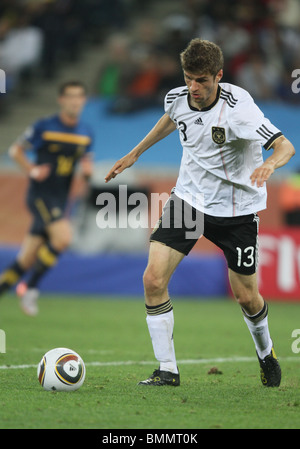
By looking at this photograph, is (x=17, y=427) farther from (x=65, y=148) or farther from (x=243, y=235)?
(x=65, y=148)

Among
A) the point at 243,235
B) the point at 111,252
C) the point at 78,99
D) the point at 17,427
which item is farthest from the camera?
the point at 111,252

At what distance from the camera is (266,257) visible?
512 inches

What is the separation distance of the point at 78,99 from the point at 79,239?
437 centimetres

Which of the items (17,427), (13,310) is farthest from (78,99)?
(17,427)

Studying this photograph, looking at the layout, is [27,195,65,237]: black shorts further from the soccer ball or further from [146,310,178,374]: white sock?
the soccer ball

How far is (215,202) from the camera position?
18.4 feet

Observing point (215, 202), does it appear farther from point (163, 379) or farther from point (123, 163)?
point (163, 379)

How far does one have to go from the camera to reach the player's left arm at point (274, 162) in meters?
4.87

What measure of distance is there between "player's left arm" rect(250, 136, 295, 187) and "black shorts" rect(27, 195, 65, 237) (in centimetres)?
558

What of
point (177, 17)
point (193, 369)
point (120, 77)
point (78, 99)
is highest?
point (177, 17)

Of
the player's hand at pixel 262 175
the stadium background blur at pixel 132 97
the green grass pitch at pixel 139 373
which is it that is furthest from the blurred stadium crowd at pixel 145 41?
the player's hand at pixel 262 175

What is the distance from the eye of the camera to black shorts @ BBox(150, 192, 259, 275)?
554 cm

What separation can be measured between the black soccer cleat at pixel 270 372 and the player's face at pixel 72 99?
18.5 feet

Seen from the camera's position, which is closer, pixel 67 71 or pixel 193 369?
pixel 193 369
